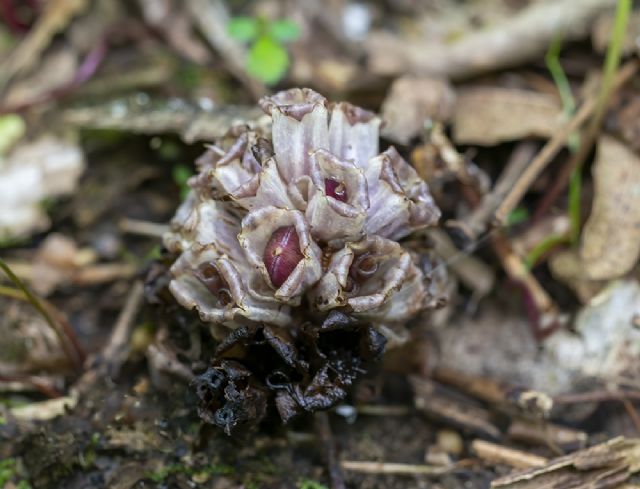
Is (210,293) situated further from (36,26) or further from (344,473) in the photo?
(36,26)

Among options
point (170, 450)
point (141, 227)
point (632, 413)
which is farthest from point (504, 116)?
point (170, 450)

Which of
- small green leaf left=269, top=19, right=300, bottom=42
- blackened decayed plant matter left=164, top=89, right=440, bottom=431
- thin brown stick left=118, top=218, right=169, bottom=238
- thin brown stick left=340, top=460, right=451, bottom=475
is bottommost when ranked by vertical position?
thin brown stick left=340, top=460, right=451, bottom=475

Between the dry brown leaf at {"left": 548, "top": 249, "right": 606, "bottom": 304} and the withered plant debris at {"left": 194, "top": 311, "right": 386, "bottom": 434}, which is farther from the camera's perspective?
the dry brown leaf at {"left": 548, "top": 249, "right": 606, "bottom": 304}

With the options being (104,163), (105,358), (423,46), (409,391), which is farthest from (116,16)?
(409,391)

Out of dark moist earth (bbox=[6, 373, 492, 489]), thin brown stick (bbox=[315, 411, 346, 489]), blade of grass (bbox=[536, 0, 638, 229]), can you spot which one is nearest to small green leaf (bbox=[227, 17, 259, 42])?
blade of grass (bbox=[536, 0, 638, 229])

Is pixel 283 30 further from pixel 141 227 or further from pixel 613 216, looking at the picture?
pixel 613 216

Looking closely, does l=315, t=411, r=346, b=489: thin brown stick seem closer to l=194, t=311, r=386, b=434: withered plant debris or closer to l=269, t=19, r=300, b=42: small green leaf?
l=194, t=311, r=386, b=434: withered plant debris
